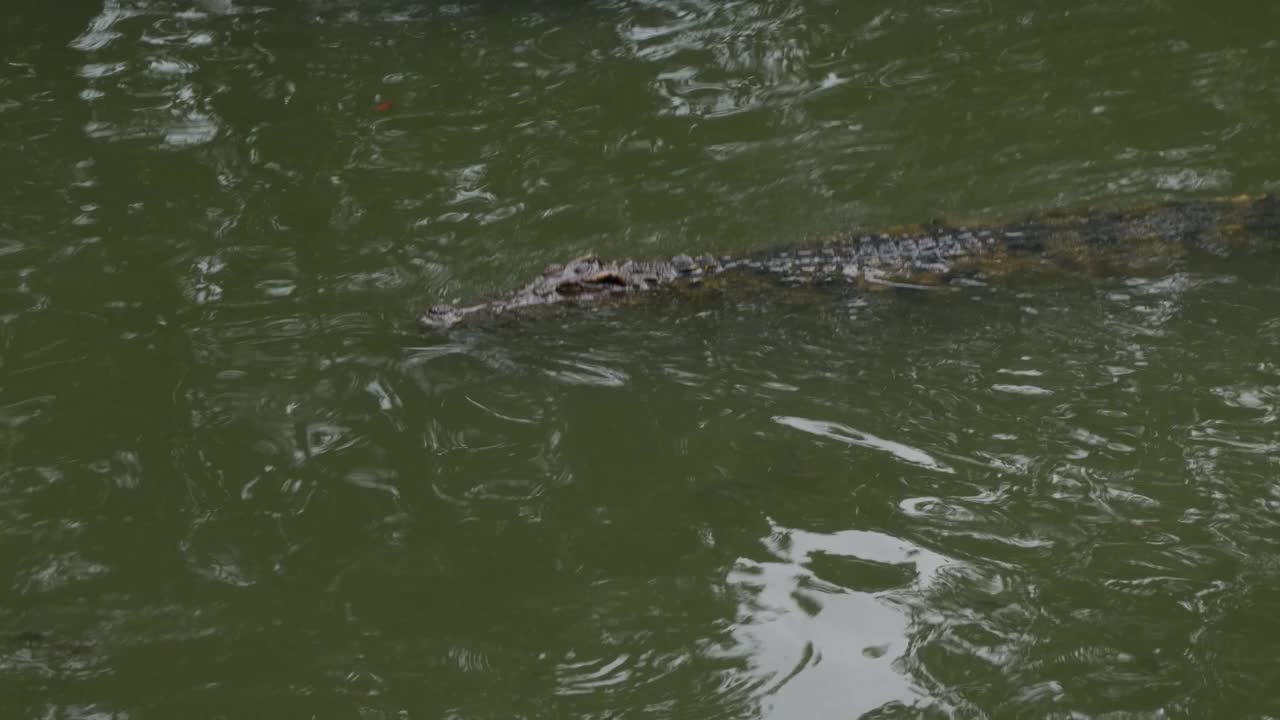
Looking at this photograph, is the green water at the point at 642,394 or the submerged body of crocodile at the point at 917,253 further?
the submerged body of crocodile at the point at 917,253

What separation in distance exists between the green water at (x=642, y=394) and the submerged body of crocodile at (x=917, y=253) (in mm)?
140

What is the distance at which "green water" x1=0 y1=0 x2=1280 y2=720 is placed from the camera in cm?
353

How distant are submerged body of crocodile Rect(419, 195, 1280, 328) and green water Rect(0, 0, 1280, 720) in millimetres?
140

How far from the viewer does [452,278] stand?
5.90 meters

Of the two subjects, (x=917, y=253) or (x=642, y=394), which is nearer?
(x=642, y=394)

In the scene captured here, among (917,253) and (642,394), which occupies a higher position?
(917,253)

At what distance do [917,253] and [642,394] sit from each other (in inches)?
63.5

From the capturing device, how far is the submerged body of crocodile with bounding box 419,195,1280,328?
5434 millimetres

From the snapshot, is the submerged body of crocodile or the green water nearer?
the green water

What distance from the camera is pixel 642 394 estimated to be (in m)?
4.81

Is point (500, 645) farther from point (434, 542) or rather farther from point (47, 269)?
point (47, 269)

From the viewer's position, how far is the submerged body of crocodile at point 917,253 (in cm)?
543

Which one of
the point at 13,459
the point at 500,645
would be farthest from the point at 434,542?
the point at 13,459

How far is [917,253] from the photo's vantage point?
218 inches
